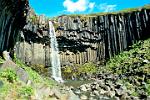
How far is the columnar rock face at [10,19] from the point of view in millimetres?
23344

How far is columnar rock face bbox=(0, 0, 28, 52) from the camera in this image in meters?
23.3

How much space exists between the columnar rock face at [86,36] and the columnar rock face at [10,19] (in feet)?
88.7

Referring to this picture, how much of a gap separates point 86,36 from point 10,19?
35977 millimetres

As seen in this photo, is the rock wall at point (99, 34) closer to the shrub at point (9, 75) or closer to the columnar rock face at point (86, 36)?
the columnar rock face at point (86, 36)

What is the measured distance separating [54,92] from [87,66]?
39.8m

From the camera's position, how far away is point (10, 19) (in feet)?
→ 85.5

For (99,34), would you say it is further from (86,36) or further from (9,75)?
(9,75)

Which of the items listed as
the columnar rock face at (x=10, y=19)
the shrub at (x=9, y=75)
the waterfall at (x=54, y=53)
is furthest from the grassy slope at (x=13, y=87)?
the waterfall at (x=54, y=53)

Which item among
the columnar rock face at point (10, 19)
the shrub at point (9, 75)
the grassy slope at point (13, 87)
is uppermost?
the columnar rock face at point (10, 19)

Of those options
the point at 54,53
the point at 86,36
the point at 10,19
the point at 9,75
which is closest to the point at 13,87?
the point at 9,75

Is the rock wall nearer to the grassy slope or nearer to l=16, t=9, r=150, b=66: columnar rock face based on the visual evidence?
l=16, t=9, r=150, b=66: columnar rock face

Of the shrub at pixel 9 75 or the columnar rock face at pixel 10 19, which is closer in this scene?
the shrub at pixel 9 75

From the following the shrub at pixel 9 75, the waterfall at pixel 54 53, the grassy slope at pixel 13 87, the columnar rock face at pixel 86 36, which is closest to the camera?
the grassy slope at pixel 13 87

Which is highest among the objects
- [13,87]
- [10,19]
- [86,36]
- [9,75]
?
[86,36]
